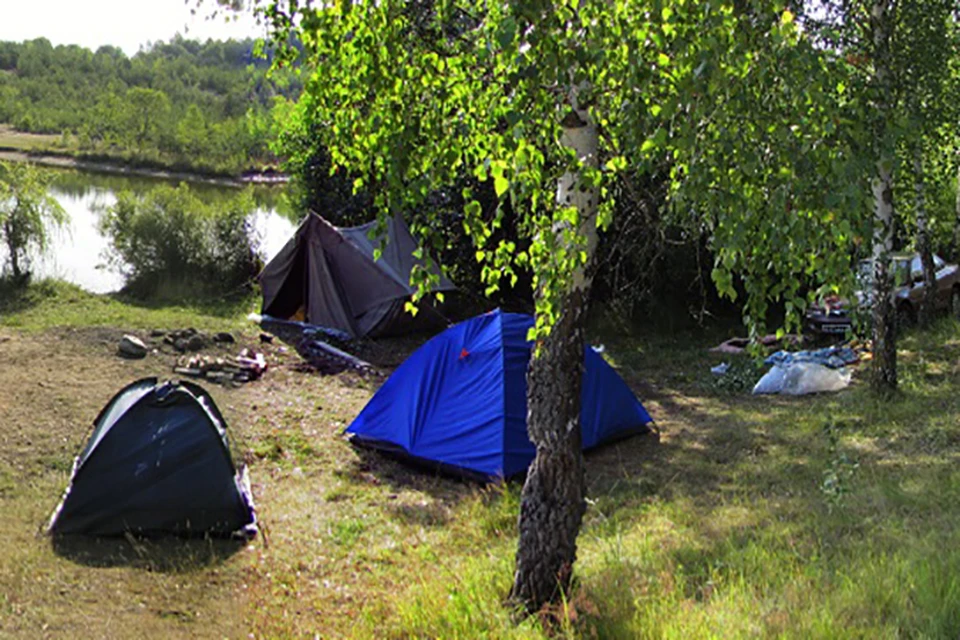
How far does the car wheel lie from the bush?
11.8m

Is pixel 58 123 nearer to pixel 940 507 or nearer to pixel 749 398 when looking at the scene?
pixel 749 398

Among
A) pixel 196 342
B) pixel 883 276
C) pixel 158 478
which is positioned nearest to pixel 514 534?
pixel 158 478

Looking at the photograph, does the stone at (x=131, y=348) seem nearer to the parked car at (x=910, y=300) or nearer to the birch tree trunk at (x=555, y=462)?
the birch tree trunk at (x=555, y=462)

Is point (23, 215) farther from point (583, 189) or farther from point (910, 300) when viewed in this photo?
point (910, 300)

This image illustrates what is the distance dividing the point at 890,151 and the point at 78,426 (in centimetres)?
839

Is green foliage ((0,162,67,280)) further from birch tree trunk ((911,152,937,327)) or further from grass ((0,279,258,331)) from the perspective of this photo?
birch tree trunk ((911,152,937,327))

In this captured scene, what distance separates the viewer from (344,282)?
49.8 feet

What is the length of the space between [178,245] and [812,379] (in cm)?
1176

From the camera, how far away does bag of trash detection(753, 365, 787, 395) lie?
1211cm

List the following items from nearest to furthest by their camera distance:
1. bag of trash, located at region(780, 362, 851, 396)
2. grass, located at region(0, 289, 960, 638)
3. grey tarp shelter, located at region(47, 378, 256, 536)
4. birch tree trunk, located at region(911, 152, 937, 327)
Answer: grass, located at region(0, 289, 960, 638) → grey tarp shelter, located at region(47, 378, 256, 536) → bag of trash, located at region(780, 362, 851, 396) → birch tree trunk, located at region(911, 152, 937, 327)

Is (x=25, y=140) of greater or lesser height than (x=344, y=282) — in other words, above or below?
above

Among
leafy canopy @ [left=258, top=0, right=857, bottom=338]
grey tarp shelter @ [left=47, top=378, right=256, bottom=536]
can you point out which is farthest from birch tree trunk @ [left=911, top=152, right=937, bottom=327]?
leafy canopy @ [left=258, top=0, right=857, bottom=338]

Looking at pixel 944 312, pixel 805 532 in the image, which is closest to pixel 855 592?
pixel 805 532

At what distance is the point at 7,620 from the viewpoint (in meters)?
5.50
